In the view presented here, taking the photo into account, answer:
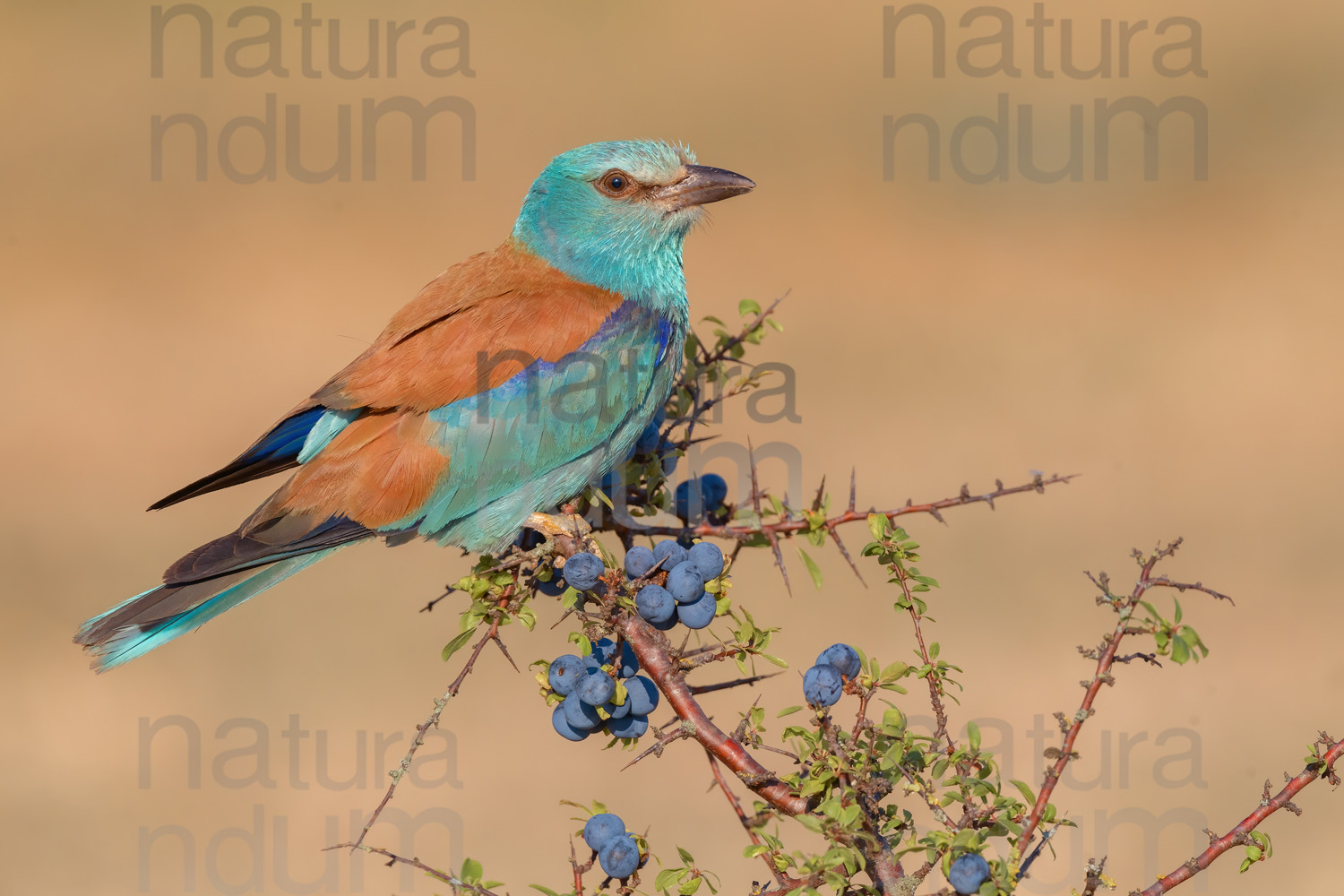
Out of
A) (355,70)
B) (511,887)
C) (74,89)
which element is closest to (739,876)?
(511,887)

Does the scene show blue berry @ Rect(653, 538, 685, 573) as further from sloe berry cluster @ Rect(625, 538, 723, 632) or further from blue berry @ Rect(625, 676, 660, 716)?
blue berry @ Rect(625, 676, 660, 716)

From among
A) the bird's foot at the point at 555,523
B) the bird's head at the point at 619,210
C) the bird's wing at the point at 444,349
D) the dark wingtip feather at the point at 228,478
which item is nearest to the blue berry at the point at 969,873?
the bird's foot at the point at 555,523

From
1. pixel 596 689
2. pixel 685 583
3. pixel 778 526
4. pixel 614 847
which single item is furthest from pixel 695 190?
pixel 614 847

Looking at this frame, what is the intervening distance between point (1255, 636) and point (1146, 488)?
137cm

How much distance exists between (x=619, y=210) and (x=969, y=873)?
280 cm

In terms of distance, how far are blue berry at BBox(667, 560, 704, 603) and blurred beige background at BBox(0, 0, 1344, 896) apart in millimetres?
3796

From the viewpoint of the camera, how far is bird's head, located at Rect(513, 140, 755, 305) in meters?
4.25

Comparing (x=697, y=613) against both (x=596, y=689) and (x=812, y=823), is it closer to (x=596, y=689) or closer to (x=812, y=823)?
(x=596, y=689)

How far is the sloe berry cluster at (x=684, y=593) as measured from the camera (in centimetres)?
265

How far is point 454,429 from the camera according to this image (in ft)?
12.6

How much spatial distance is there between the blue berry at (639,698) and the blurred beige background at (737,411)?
3.74 metres

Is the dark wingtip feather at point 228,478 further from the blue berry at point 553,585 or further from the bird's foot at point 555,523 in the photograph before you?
the blue berry at point 553,585

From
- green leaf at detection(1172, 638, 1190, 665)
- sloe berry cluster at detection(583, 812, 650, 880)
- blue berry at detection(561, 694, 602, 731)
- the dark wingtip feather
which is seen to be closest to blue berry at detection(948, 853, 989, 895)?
green leaf at detection(1172, 638, 1190, 665)

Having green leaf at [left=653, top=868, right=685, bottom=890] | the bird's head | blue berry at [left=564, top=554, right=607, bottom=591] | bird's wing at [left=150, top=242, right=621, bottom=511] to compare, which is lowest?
green leaf at [left=653, top=868, right=685, bottom=890]
